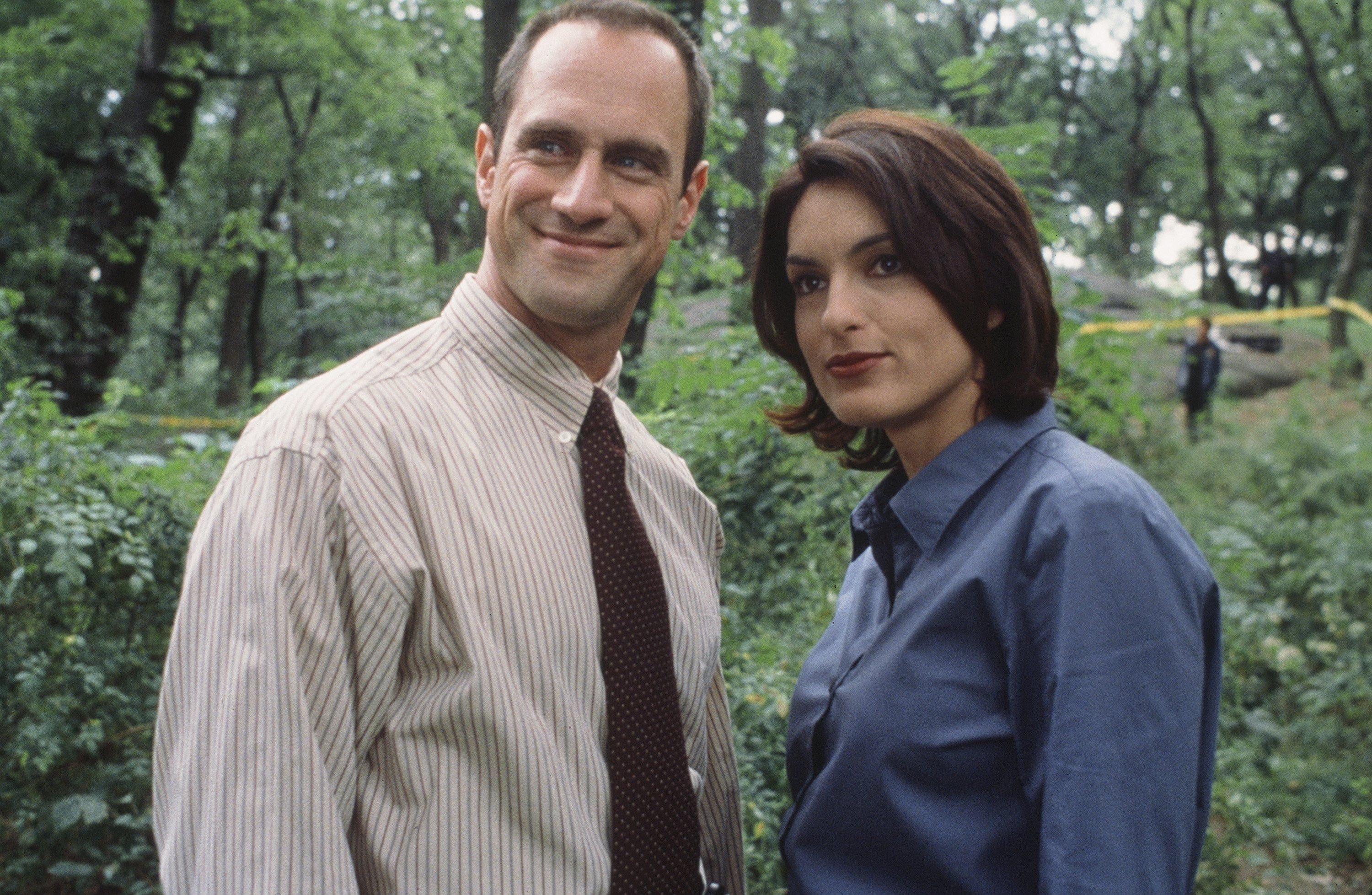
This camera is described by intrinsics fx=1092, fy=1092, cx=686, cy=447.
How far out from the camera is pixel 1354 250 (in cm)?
1812

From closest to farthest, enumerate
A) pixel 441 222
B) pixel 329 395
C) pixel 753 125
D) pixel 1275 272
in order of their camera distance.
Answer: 1. pixel 329 395
2. pixel 753 125
3. pixel 441 222
4. pixel 1275 272

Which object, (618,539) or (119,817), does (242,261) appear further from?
(618,539)

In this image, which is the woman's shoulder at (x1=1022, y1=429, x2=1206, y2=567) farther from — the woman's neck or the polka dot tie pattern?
the polka dot tie pattern

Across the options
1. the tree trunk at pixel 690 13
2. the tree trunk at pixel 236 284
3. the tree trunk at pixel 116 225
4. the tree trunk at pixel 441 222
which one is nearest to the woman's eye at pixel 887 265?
the tree trunk at pixel 690 13

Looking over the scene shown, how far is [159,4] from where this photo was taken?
35.3ft

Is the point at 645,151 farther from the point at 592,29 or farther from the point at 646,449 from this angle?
the point at 646,449

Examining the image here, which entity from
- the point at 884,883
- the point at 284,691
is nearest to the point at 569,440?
the point at 284,691

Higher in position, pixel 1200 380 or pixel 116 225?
pixel 116 225

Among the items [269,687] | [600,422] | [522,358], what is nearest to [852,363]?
[600,422]

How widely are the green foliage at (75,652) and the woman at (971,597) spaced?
8.52 feet

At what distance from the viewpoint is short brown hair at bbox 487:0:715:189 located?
2.03 metres

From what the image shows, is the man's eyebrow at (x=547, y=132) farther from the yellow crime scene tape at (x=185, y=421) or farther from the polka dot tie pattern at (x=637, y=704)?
the yellow crime scene tape at (x=185, y=421)

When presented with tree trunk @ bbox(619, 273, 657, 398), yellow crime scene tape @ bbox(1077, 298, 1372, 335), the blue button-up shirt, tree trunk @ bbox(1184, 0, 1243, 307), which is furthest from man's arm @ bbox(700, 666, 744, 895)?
tree trunk @ bbox(1184, 0, 1243, 307)

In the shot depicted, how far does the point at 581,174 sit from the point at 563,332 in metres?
0.28
